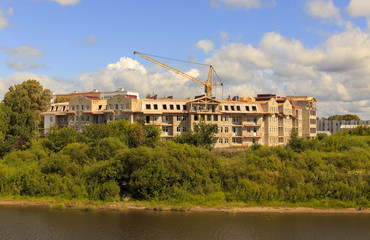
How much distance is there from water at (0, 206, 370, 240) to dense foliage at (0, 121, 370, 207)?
3046mm

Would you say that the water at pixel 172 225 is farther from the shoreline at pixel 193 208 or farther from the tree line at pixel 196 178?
the tree line at pixel 196 178

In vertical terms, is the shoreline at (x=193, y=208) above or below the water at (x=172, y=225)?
above

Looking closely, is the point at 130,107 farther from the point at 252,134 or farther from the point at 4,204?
the point at 4,204

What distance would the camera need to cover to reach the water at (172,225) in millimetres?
31812

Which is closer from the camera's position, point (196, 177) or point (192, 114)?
point (196, 177)

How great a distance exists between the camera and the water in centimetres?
3181

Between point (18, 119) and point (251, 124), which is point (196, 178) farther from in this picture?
point (18, 119)

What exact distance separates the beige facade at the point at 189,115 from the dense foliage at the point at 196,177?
2424 centimetres

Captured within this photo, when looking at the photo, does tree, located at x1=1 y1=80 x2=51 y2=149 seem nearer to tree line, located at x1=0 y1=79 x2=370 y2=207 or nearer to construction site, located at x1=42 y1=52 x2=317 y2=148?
construction site, located at x1=42 y1=52 x2=317 y2=148

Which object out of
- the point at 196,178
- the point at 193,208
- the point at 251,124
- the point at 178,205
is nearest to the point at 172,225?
the point at 178,205

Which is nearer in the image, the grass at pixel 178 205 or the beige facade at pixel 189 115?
the grass at pixel 178 205

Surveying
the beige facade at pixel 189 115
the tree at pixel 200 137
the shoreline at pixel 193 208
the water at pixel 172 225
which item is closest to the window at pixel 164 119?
the beige facade at pixel 189 115

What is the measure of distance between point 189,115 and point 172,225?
37885 millimetres

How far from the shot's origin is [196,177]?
137 feet
